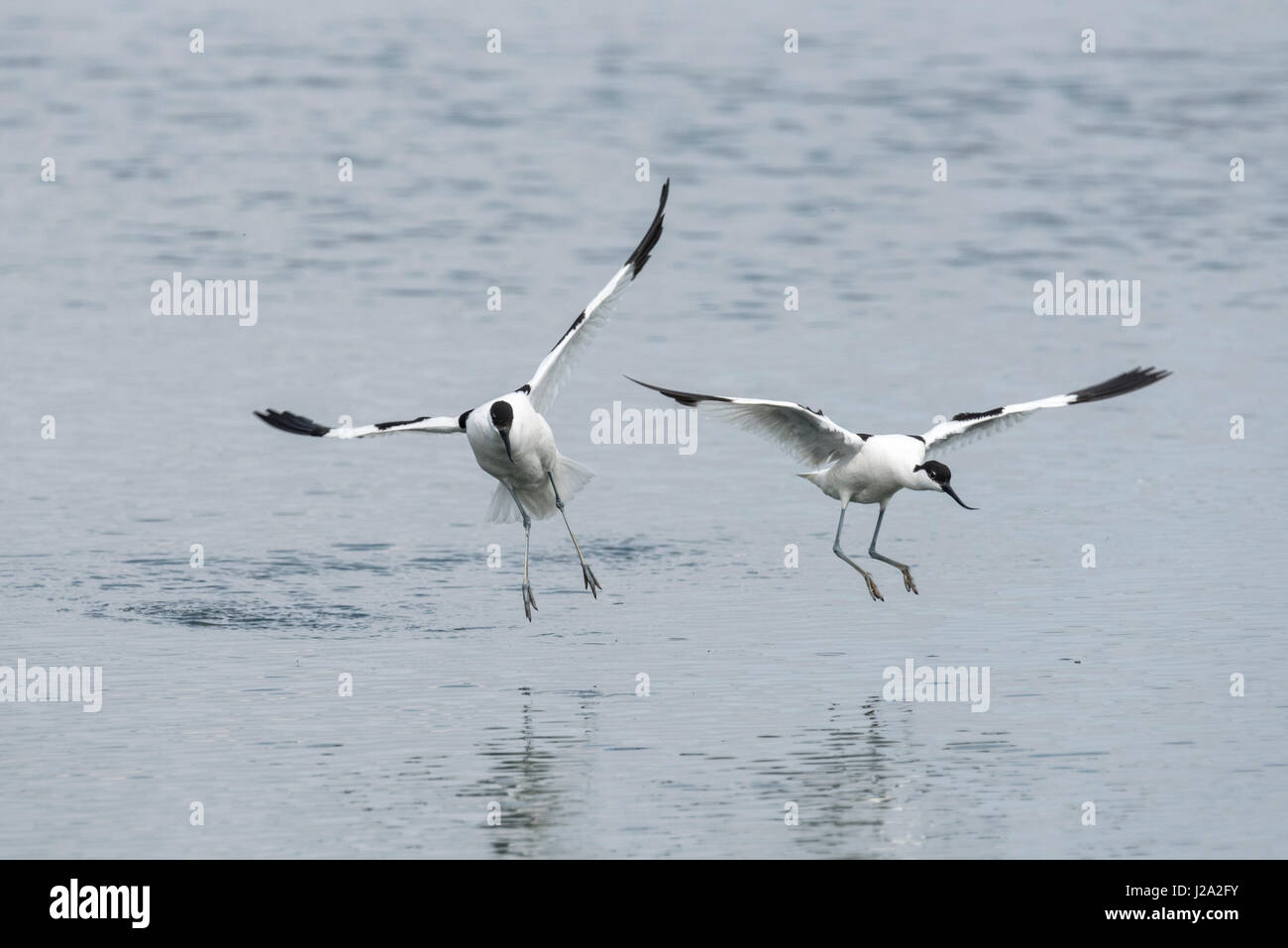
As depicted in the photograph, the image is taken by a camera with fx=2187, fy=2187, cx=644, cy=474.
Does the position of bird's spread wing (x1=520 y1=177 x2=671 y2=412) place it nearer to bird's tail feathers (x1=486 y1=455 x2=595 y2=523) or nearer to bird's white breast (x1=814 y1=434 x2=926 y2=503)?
bird's tail feathers (x1=486 y1=455 x2=595 y2=523)

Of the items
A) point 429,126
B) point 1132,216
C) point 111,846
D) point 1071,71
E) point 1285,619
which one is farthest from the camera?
point 1071,71

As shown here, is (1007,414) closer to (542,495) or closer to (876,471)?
(876,471)

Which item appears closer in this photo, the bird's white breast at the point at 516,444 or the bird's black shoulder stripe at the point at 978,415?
the bird's black shoulder stripe at the point at 978,415

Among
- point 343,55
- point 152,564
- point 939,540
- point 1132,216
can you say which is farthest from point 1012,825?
point 343,55

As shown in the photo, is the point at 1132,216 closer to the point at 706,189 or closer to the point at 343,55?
the point at 706,189
